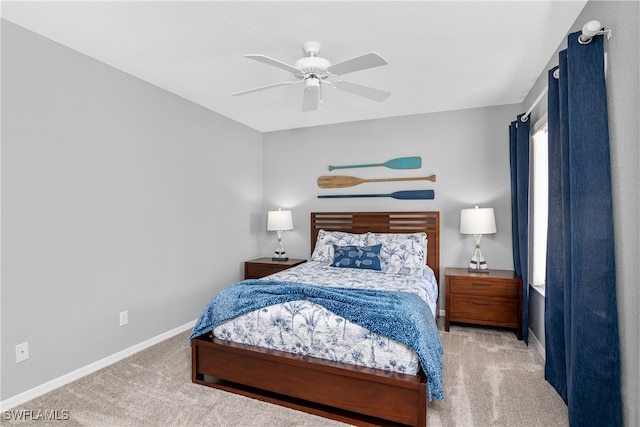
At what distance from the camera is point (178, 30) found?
2.34 metres

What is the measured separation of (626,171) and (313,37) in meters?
1.98

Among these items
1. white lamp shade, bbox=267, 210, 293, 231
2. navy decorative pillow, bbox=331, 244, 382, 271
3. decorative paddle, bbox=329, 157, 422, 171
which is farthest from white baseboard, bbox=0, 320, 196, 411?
decorative paddle, bbox=329, 157, 422, 171

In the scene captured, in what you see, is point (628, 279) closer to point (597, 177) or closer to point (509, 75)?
point (597, 177)

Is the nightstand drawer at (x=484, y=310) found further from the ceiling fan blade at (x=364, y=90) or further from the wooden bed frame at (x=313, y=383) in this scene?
the ceiling fan blade at (x=364, y=90)

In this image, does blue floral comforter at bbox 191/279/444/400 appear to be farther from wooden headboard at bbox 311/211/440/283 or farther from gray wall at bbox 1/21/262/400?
wooden headboard at bbox 311/211/440/283

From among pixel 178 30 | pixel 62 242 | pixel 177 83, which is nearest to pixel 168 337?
pixel 62 242

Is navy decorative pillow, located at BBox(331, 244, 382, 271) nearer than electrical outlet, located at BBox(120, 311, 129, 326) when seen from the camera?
No

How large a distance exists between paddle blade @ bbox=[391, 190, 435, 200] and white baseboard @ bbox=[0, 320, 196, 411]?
3030mm

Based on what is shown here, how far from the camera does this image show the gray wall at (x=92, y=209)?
7.59 feet

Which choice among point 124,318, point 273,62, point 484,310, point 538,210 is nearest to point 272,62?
point 273,62

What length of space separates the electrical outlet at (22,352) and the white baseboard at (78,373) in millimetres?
231

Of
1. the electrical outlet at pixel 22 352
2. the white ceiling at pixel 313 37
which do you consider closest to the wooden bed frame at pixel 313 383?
the electrical outlet at pixel 22 352

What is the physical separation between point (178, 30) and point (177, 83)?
3.40 feet

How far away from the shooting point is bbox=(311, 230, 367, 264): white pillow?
406 cm
